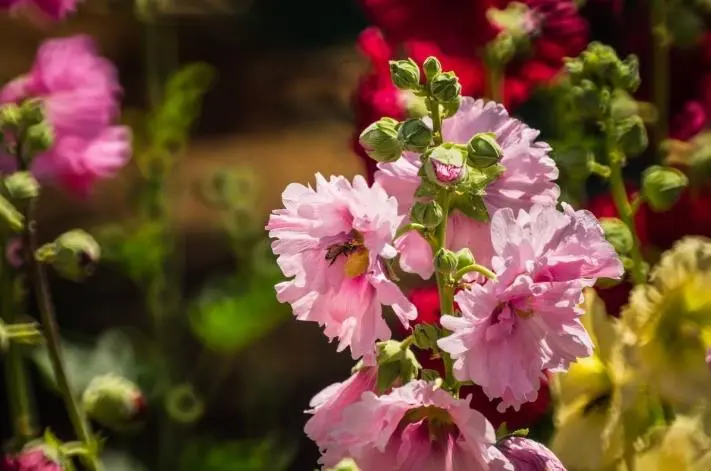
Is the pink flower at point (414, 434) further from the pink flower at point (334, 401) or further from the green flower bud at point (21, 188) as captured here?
the green flower bud at point (21, 188)

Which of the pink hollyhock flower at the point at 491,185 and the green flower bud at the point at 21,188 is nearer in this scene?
the pink hollyhock flower at the point at 491,185

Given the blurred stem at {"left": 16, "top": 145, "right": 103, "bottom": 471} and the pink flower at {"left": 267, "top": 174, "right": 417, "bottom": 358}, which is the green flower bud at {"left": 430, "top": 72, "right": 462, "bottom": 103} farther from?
the blurred stem at {"left": 16, "top": 145, "right": 103, "bottom": 471}

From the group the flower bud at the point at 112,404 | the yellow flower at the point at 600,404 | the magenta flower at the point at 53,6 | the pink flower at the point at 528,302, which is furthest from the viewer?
the magenta flower at the point at 53,6

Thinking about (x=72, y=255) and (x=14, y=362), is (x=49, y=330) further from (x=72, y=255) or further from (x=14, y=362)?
(x=14, y=362)

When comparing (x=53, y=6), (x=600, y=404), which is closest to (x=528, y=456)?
(x=600, y=404)

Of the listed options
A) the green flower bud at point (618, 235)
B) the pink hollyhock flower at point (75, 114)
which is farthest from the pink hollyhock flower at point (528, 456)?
the pink hollyhock flower at point (75, 114)

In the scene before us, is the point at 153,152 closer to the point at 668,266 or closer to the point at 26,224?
the point at 26,224

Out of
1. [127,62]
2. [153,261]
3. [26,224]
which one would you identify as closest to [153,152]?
[153,261]

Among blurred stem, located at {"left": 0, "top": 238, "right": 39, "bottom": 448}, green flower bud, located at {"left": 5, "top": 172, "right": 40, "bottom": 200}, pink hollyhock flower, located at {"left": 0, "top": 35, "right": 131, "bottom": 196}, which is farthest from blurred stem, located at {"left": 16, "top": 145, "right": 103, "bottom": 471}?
pink hollyhock flower, located at {"left": 0, "top": 35, "right": 131, "bottom": 196}
